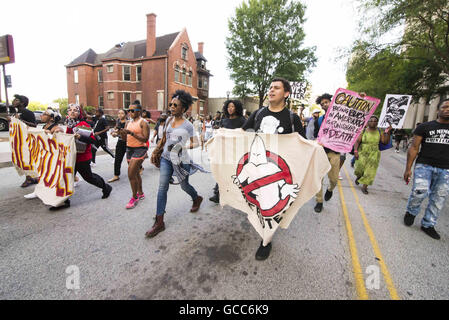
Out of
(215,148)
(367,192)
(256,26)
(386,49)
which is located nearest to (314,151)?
(215,148)

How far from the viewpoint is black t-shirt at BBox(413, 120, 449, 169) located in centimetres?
309

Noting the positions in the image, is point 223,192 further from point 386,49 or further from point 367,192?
point 386,49

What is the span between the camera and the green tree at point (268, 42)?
23500mm

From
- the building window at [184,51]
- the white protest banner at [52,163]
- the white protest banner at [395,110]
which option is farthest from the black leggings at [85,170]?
the building window at [184,51]

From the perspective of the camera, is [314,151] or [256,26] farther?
Answer: [256,26]

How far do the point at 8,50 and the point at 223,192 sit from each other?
665 inches

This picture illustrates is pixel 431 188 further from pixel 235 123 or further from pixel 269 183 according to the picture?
pixel 235 123

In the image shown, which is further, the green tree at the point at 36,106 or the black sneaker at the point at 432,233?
the green tree at the point at 36,106

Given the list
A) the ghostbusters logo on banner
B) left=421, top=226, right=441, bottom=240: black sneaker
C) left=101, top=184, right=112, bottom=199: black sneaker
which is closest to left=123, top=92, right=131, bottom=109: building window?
left=101, top=184, right=112, bottom=199: black sneaker

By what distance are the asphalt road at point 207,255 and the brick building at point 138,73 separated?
25251 millimetres

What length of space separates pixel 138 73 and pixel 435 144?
31504 mm

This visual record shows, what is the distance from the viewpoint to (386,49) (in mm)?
13883

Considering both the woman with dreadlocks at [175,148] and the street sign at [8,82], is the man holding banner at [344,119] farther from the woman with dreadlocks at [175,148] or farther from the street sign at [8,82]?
the street sign at [8,82]

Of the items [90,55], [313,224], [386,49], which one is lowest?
[313,224]
